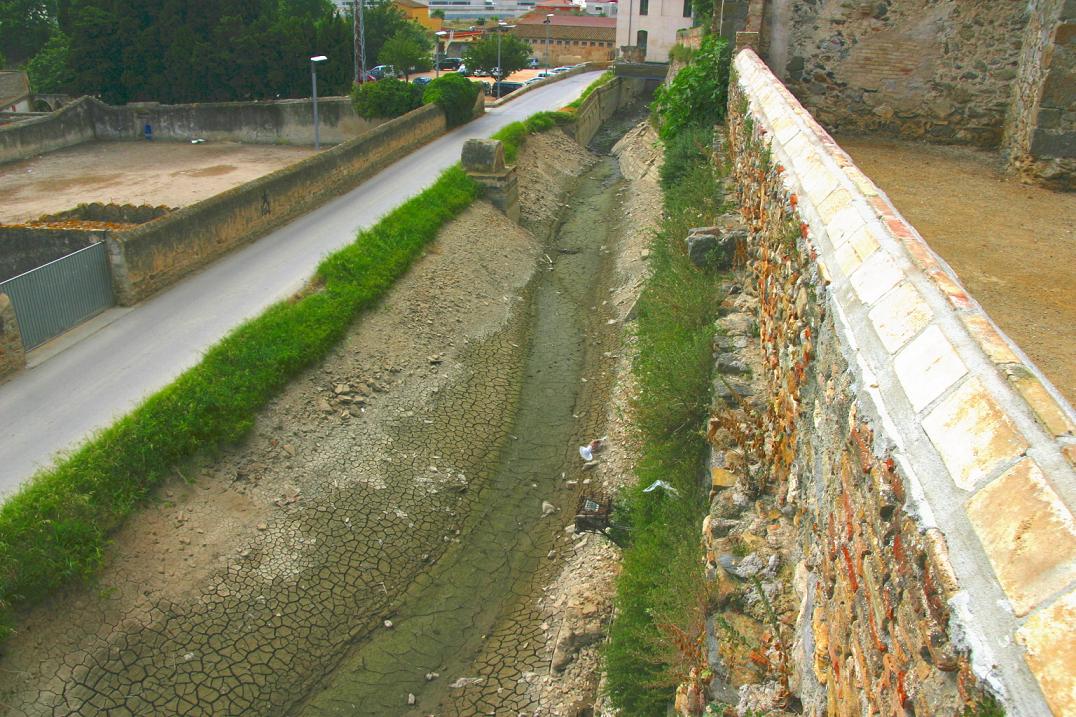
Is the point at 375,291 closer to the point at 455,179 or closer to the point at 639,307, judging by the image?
the point at 639,307

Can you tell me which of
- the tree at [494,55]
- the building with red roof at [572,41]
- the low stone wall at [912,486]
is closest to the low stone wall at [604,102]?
the tree at [494,55]

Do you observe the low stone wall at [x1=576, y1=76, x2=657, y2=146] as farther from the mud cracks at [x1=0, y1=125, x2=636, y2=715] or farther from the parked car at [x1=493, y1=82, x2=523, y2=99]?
the mud cracks at [x1=0, y1=125, x2=636, y2=715]

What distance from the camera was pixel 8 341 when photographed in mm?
10516

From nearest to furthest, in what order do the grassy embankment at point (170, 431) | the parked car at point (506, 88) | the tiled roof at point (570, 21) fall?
the grassy embankment at point (170, 431)
the parked car at point (506, 88)
the tiled roof at point (570, 21)

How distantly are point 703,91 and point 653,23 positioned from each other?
130 feet

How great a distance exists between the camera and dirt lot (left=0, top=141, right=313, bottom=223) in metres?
22.5

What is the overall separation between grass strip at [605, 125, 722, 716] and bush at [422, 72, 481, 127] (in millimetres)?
16006

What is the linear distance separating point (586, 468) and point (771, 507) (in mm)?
5229

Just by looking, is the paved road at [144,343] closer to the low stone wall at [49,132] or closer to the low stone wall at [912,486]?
the low stone wall at [912,486]

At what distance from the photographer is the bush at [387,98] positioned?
92.8 feet

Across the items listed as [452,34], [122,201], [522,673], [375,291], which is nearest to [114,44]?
[122,201]

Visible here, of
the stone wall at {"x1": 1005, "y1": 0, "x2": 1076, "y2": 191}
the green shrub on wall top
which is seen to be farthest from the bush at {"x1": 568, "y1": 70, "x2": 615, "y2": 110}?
the stone wall at {"x1": 1005, "y1": 0, "x2": 1076, "y2": 191}

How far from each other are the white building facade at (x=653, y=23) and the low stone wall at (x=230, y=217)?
34133 millimetres

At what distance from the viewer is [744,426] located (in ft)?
22.5
